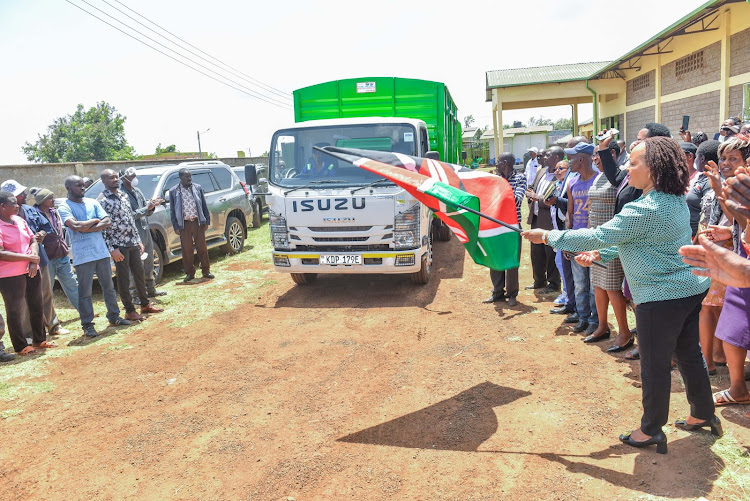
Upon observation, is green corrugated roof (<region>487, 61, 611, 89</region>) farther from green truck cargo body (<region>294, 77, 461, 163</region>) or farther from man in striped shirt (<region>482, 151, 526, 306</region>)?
man in striped shirt (<region>482, 151, 526, 306</region>)

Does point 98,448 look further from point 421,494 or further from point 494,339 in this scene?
point 494,339

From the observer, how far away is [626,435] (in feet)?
11.7

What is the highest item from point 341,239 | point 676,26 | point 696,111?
point 676,26

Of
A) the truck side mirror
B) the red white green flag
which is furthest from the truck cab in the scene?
the red white green flag

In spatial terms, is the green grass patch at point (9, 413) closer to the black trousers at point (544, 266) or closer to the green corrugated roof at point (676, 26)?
the black trousers at point (544, 266)

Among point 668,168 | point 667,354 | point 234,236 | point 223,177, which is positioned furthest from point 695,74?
point 667,354

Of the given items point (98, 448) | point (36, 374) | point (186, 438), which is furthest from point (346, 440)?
point (36, 374)

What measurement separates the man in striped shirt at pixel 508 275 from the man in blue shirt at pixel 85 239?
495cm

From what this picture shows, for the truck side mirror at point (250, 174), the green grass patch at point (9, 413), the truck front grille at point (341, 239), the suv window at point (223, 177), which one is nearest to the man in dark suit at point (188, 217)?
the truck side mirror at point (250, 174)

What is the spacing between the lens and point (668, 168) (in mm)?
3139

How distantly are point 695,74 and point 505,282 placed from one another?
35.2ft

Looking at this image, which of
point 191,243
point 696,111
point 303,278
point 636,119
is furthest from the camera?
point 636,119

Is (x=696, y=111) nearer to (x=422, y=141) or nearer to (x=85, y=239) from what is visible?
(x=422, y=141)

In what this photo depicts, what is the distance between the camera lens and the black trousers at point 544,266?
24.6 ft
